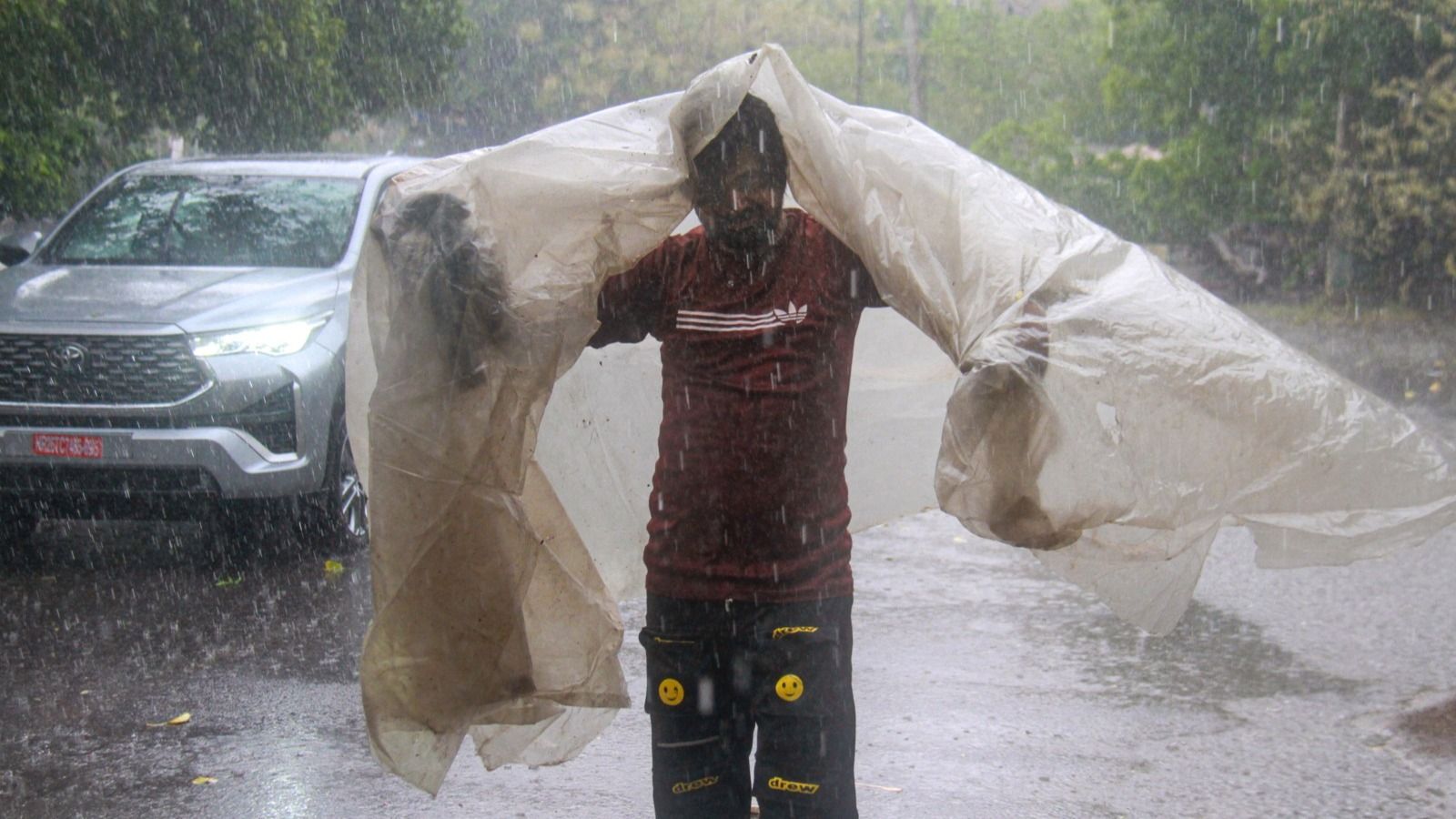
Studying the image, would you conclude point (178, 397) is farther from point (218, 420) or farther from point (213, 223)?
point (213, 223)

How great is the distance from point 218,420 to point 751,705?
4.49 m

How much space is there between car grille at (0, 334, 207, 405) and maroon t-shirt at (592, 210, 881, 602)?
439 centimetres

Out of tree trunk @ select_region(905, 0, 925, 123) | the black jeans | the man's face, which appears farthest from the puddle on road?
tree trunk @ select_region(905, 0, 925, 123)

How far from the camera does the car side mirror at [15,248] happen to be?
8.06 m

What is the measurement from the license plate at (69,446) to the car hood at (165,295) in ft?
1.70

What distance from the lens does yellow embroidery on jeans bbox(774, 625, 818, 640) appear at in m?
2.93

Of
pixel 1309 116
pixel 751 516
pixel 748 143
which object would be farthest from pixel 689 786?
pixel 1309 116

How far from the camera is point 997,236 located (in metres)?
2.96

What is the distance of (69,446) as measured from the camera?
6797mm

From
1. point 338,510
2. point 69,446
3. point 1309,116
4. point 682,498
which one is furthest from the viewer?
point 1309,116

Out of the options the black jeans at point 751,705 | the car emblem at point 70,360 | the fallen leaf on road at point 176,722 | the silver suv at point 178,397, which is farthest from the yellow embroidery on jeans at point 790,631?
the car emblem at point 70,360

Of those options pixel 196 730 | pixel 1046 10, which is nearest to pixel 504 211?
pixel 196 730

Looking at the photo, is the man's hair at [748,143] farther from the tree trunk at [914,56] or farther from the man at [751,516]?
the tree trunk at [914,56]

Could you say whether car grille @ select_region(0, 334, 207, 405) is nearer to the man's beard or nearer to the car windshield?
the car windshield
